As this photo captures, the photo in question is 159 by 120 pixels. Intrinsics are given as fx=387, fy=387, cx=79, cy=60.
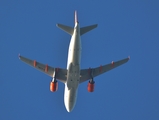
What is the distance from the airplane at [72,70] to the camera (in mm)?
61278

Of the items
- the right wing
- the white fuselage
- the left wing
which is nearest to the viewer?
the white fuselage

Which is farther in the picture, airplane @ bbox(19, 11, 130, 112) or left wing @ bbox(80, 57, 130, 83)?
left wing @ bbox(80, 57, 130, 83)

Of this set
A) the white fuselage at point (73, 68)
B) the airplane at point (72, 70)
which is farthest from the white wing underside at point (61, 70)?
the white fuselage at point (73, 68)

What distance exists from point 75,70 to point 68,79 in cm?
270

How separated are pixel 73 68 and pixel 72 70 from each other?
554mm

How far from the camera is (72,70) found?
63281mm

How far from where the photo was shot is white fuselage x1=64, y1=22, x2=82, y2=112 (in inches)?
2400

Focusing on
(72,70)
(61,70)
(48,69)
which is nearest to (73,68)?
(72,70)

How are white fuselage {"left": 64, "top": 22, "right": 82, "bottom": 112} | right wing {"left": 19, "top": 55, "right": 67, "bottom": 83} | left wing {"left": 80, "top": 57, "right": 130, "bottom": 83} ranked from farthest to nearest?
1. left wing {"left": 80, "top": 57, "right": 130, "bottom": 83}
2. right wing {"left": 19, "top": 55, "right": 67, "bottom": 83}
3. white fuselage {"left": 64, "top": 22, "right": 82, "bottom": 112}

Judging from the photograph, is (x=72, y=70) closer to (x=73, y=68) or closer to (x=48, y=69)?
(x=73, y=68)

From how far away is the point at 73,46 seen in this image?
60.8 m

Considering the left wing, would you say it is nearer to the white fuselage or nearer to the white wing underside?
the white wing underside

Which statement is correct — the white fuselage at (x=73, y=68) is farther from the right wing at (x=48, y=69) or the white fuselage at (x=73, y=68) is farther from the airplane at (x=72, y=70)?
the right wing at (x=48, y=69)

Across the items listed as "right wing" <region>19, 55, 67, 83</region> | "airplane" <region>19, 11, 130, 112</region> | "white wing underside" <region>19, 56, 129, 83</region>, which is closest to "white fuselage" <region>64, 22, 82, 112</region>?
"airplane" <region>19, 11, 130, 112</region>
